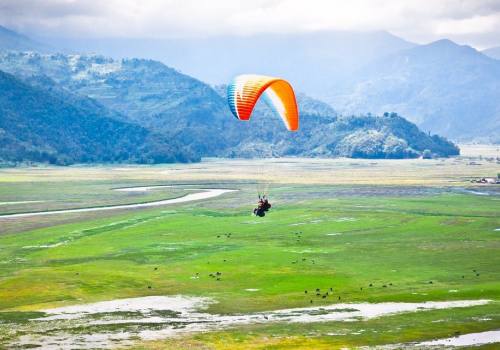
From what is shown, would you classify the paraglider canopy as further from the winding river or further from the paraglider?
the winding river

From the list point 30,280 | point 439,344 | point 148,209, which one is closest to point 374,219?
point 148,209

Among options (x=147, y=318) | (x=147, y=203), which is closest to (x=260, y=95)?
(x=147, y=318)

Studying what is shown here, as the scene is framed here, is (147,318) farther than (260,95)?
No

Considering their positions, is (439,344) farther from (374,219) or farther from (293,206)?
(293,206)

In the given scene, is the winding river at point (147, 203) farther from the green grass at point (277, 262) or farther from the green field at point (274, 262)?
the green grass at point (277, 262)

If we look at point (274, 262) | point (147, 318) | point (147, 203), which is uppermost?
point (147, 203)

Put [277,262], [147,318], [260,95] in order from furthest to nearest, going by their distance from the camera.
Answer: [277,262] → [260,95] → [147,318]

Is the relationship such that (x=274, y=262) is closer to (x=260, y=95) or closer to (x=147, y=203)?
(x=260, y=95)

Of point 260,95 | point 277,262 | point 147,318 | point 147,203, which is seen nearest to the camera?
point 147,318

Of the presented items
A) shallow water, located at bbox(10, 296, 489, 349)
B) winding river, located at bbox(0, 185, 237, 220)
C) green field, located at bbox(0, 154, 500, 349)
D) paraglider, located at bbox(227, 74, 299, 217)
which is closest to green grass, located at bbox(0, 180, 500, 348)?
green field, located at bbox(0, 154, 500, 349)
